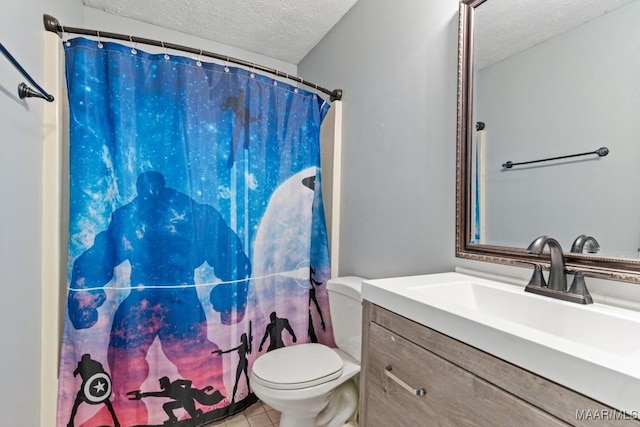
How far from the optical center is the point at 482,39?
44.3 inches

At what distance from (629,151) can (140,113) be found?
1823 mm

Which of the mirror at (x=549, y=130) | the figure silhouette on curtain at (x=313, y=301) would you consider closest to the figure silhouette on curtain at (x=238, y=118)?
the figure silhouette on curtain at (x=313, y=301)

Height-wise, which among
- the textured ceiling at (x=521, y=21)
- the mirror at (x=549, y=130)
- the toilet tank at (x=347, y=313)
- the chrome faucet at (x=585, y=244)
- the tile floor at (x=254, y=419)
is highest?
the textured ceiling at (x=521, y=21)

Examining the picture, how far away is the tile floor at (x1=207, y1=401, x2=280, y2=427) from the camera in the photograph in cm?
160

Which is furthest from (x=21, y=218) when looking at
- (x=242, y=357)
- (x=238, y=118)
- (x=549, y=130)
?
(x=549, y=130)

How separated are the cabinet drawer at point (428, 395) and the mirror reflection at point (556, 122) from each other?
543mm

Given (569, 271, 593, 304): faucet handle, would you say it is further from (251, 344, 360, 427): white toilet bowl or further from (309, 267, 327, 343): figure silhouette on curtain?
(309, 267, 327, 343): figure silhouette on curtain

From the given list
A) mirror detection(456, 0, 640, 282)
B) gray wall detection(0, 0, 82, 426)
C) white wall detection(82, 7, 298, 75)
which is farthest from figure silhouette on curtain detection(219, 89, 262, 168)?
mirror detection(456, 0, 640, 282)

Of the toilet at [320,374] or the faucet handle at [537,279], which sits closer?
the faucet handle at [537,279]

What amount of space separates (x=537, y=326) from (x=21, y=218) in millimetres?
1734

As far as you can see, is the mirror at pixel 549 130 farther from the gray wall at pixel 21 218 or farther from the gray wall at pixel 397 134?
the gray wall at pixel 21 218

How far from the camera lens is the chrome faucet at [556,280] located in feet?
2.53

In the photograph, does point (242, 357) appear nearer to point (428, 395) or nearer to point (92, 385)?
Answer: point (92, 385)

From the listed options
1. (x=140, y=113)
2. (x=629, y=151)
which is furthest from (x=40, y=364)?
(x=629, y=151)
